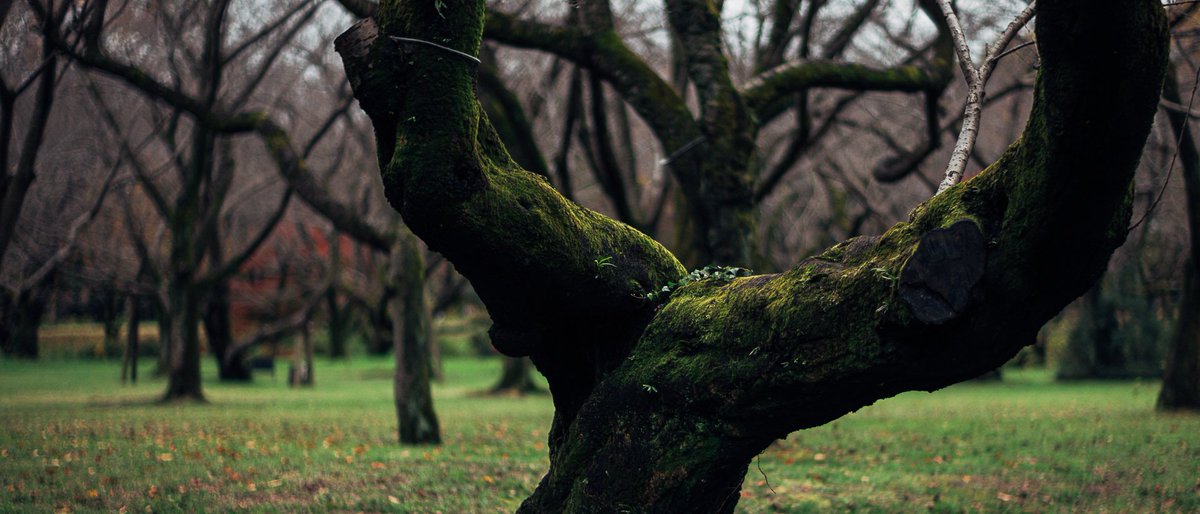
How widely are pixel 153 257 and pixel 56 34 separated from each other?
12.1m

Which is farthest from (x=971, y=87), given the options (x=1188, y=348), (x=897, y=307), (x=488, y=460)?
(x=1188, y=348)

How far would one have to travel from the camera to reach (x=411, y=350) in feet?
36.1

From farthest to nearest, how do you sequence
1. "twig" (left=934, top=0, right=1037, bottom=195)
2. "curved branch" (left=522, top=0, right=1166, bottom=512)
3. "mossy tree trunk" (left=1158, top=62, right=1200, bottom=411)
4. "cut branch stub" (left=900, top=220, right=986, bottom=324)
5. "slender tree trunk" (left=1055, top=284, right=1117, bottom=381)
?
"slender tree trunk" (left=1055, top=284, right=1117, bottom=381), "mossy tree trunk" (left=1158, top=62, right=1200, bottom=411), "twig" (left=934, top=0, right=1037, bottom=195), "cut branch stub" (left=900, top=220, right=986, bottom=324), "curved branch" (left=522, top=0, right=1166, bottom=512)

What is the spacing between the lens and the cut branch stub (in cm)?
338

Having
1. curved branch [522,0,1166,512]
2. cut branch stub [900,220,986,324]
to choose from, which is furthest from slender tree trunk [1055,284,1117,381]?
cut branch stub [900,220,986,324]

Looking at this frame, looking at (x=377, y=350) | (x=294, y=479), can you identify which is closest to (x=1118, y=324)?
(x=294, y=479)

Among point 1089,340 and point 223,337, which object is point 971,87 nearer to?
point 1089,340

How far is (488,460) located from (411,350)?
6.73 ft

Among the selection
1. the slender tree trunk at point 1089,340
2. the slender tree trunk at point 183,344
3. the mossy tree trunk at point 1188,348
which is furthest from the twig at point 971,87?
the slender tree trunk at point 1089,340

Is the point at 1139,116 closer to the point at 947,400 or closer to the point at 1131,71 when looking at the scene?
the point at 1131,71

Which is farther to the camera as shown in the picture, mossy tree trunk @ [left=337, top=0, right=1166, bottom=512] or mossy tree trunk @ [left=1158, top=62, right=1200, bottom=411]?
mossy tree trunk @ [left=1158, top=62, right=1200, bottom=411]

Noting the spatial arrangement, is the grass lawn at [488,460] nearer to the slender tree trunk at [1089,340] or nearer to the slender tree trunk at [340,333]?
the slender tree trunk at [1089,340]

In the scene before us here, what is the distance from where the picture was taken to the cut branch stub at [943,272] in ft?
11.1

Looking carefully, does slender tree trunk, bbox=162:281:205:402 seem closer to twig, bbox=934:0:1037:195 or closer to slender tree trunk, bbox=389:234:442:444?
slender tree trunk, bbox=389:234:442:444
